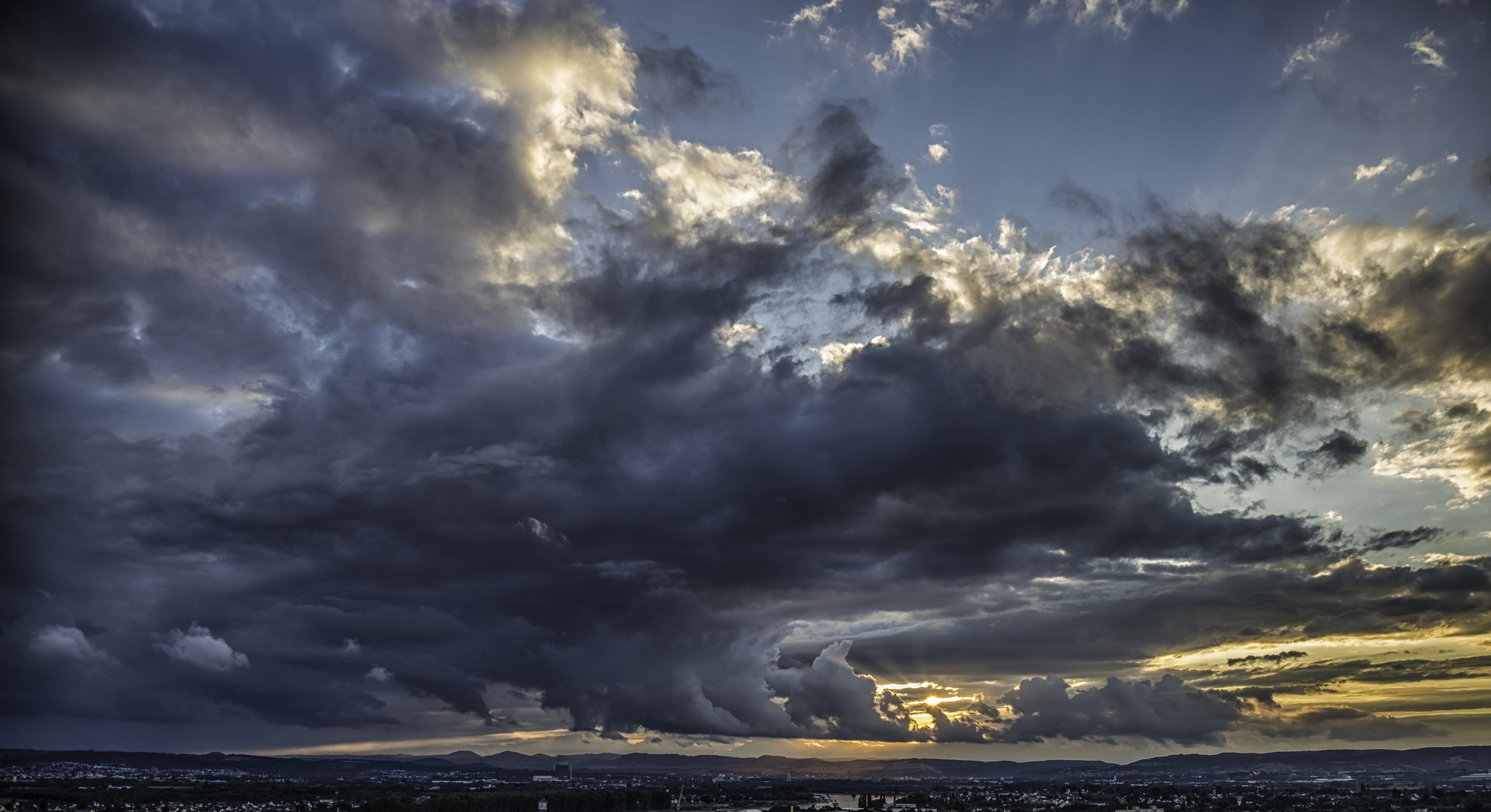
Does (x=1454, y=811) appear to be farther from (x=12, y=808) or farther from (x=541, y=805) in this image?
(x=12, y=808)

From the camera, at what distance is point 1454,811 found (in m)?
196

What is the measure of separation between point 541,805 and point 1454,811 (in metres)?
191

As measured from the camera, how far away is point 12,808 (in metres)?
199

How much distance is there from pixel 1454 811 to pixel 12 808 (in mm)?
306842

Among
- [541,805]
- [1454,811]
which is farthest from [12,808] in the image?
[1454,811]

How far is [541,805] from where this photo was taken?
188 meters

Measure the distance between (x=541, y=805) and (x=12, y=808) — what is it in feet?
381
